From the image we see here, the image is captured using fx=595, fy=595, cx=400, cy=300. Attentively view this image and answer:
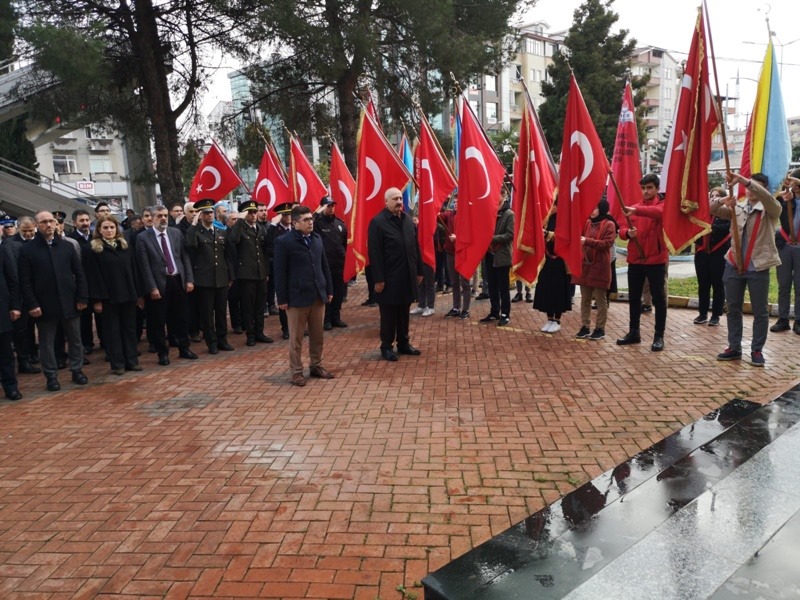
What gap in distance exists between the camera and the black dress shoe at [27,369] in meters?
8.15

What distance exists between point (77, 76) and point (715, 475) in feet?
41.1

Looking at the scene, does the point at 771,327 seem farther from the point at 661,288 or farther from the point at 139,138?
the point at 139,138

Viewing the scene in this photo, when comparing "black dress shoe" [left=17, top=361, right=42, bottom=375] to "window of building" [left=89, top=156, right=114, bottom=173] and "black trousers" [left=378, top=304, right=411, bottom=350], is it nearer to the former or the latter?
"black trousers" [left=378, top=304, right=411, bottom=350]

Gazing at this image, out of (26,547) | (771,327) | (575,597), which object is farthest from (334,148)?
(575,597)

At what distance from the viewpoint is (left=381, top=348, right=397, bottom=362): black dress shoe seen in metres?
7.66

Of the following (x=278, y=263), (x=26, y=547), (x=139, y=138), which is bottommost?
(x=26, y=547)

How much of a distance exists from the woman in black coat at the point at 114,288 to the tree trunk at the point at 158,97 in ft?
25.4

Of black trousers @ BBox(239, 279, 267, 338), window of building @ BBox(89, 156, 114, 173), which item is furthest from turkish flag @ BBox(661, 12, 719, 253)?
window of building @ BBox(89, 156, 114, 173)

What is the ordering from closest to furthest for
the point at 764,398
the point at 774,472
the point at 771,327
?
the point at 774,472 → the point at 764,398 → the point at 771,327

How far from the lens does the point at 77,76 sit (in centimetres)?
1153

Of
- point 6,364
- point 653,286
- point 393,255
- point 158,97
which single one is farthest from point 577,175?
point 158,97

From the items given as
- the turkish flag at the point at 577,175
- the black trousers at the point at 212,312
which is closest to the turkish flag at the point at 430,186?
the turkish flag at the point at 577,175

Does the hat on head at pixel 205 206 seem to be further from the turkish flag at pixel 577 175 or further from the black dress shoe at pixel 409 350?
the turkish flag at pixel 577 175

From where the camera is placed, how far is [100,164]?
61.4 metres
